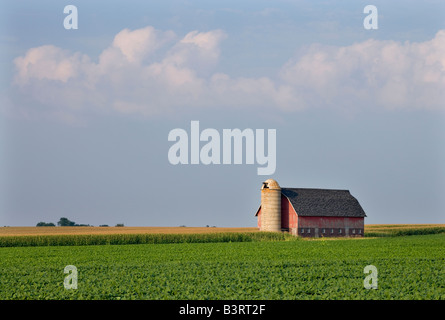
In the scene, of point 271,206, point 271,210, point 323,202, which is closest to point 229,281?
point 271,210

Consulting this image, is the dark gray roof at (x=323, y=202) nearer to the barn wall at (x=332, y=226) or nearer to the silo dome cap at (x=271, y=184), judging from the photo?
the barn wall at (x=332, y=226)

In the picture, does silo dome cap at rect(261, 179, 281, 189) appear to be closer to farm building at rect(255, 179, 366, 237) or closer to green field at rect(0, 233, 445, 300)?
farm building at rect(255, 179, 366, 237)

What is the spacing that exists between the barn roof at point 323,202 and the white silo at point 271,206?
1459 millimetres

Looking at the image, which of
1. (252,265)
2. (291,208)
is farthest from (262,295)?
(291,208)

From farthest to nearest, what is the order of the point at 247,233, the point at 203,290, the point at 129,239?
the point at 247,233
the point at 129,239
the point at 203,290

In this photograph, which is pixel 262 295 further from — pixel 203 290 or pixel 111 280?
pixel 111 280

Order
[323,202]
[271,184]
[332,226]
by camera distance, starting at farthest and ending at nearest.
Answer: [323,202] < [332,226] < [271,184]

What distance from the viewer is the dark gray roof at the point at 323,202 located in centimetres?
6762

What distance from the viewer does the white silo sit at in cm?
6728

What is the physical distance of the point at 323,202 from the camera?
228 feet

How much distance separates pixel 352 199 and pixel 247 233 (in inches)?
724

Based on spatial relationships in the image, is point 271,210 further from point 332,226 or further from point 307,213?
point 332,226

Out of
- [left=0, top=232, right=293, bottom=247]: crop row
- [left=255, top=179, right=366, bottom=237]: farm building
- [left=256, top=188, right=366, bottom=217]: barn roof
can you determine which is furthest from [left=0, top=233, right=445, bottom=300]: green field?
[left=256, top=188, right=366, bottom=217]: barn roof

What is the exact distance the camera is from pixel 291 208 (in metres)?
67.6
